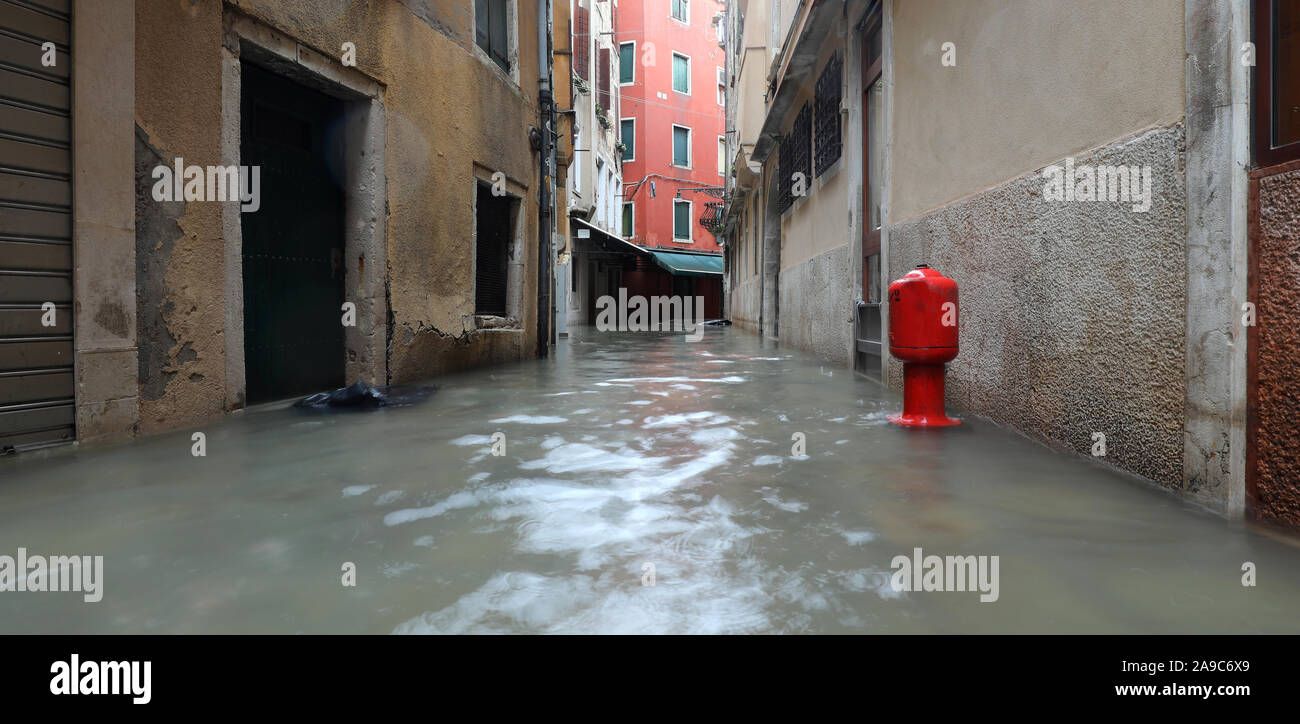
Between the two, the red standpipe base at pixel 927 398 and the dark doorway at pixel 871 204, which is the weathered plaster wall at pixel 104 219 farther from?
the dark doorway at pixel 871 204

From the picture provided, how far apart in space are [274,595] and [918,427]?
367 centimetres

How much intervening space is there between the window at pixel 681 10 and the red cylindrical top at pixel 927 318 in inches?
1225

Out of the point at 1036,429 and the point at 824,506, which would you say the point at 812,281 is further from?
the point at 824,506

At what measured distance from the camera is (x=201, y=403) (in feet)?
15.7

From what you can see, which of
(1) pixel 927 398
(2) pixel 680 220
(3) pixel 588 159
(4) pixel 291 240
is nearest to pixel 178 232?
(4) pixel 291 240

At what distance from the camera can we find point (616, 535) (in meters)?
2.46

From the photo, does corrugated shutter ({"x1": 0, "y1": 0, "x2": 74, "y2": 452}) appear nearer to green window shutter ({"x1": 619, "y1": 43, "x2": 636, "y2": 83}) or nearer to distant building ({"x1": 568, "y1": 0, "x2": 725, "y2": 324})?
distant building ({"x1": 568, "y1": 0, "x2": 725, "y2": 324})

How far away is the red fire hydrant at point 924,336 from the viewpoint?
175 inches

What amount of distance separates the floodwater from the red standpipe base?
18 cm

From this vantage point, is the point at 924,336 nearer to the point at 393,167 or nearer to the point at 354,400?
the point at 354,400

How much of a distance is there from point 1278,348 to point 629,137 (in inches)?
1245

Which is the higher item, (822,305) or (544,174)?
(544,174)

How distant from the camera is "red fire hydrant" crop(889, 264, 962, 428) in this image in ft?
14.6

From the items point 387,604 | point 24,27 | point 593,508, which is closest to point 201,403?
point 24,27
